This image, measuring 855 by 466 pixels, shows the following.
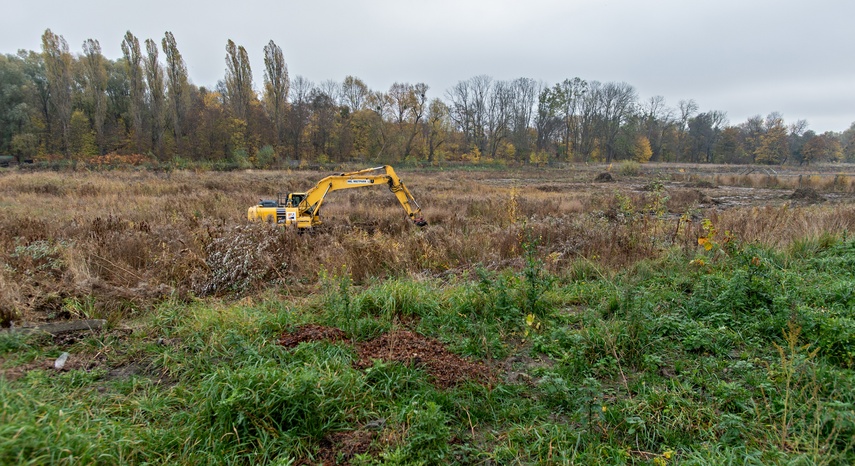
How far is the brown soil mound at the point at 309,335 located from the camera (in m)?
4.04

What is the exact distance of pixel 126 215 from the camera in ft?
41.6

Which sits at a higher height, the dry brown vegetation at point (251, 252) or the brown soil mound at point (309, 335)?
the dry brown vegetation at point (251, 252)

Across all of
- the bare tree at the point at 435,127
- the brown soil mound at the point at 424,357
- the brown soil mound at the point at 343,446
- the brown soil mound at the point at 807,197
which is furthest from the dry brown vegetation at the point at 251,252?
the bare tree at the point at 435,127

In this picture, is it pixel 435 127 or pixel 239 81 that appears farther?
pixel 435 127

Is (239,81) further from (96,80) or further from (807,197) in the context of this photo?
(807,197)

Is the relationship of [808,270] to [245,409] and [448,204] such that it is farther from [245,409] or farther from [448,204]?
[448,204]

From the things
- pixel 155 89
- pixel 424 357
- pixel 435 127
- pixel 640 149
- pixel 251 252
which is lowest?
pixel 424 357

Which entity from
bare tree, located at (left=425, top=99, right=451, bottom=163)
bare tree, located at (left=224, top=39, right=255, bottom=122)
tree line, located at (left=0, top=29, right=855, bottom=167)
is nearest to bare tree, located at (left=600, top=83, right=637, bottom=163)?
tree line, located at (left=0, top=29, right=855, bottom=167)

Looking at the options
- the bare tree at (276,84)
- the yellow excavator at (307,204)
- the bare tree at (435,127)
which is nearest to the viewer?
the yellow excavator at (307,204)

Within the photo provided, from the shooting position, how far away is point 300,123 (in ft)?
168

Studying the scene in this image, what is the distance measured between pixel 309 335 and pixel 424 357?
1.28 m

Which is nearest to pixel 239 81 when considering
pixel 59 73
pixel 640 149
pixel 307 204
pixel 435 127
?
pixel 59 73

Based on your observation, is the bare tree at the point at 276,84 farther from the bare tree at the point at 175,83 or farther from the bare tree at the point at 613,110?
the bare tree at the point at 613,110

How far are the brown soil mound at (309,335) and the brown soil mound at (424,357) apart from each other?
0.37m
